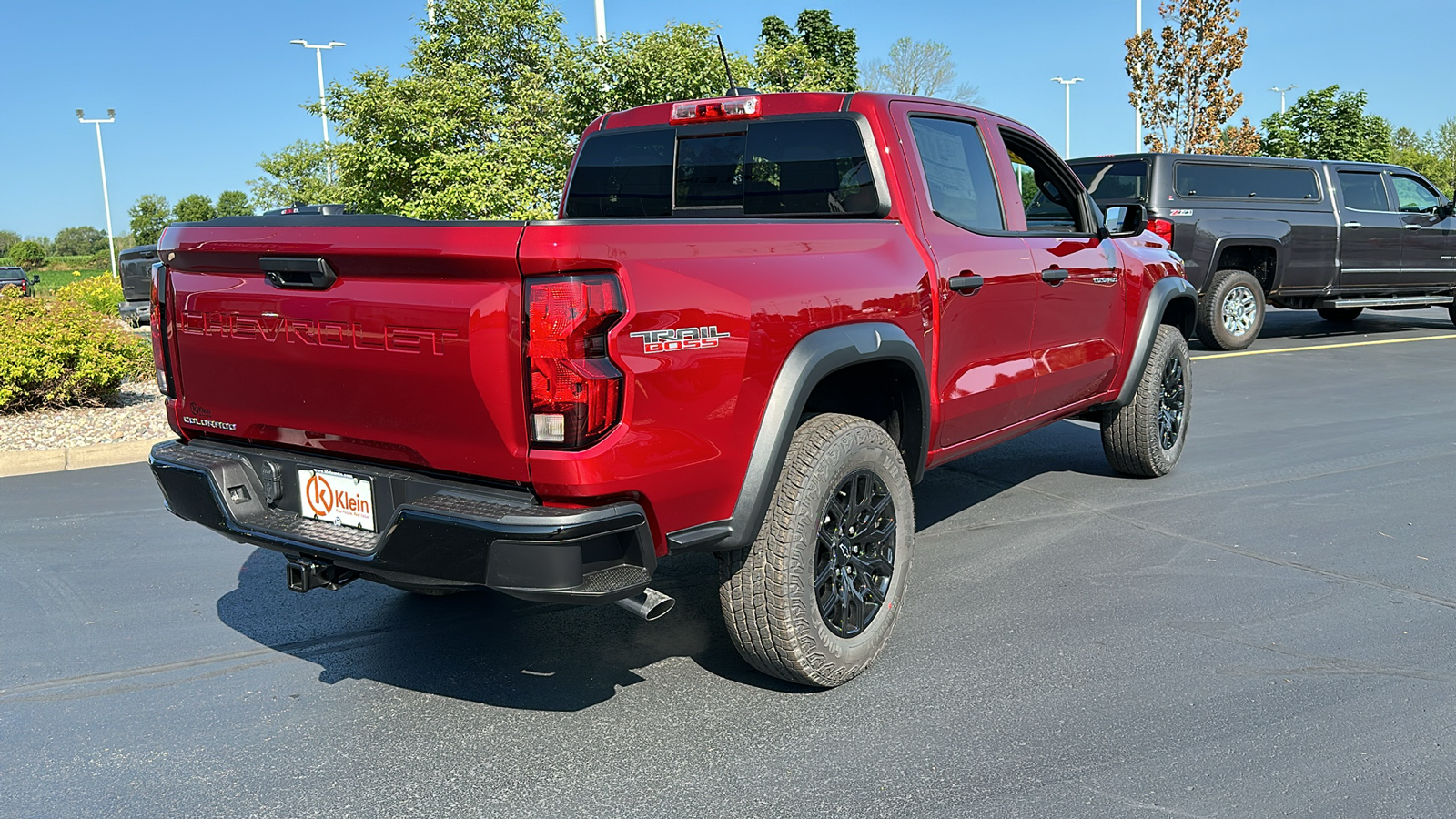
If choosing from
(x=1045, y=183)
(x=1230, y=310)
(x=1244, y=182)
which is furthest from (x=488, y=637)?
(x=1244, y=182)

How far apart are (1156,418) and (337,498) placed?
4500mm

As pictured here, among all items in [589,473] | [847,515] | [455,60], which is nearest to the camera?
[589,473]

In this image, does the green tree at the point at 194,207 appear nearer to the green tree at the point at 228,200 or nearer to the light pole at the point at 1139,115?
the green tree at the point at 228,200

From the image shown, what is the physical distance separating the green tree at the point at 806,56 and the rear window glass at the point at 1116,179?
14.5ft

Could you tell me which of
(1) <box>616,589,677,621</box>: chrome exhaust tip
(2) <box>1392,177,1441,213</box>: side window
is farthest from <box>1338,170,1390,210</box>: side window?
(1) <box>616,589,677,621</box>: chrome exhaust tip

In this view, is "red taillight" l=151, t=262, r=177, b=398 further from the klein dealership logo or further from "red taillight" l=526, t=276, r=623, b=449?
"red taillight" l=526, t=276, r=623, b=449

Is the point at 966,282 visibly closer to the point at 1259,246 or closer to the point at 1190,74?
the point at 1259,246

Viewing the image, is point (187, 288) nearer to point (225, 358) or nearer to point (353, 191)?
point (225, 358)

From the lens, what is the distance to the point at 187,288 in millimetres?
3283

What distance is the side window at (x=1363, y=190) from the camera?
1259 cm

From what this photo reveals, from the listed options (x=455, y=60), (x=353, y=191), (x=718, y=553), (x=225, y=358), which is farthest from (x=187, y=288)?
(x=455, y=60)

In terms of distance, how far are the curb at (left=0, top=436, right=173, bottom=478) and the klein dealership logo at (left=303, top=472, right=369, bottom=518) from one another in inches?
188

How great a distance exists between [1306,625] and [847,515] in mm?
1839

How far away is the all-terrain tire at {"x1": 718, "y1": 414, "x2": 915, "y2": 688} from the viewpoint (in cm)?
318
